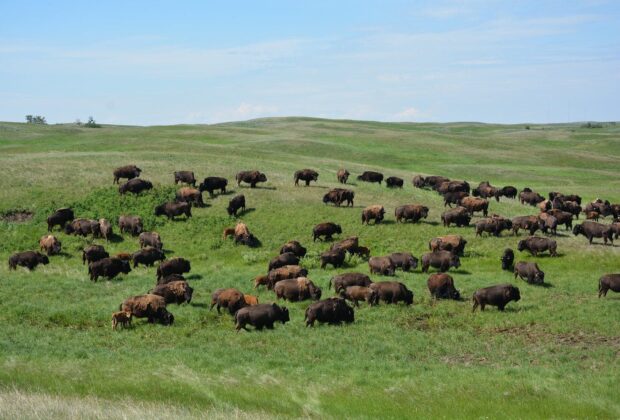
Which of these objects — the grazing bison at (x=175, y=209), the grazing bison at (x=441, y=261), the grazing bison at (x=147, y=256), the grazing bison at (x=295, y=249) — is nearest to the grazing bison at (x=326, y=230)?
the grazing bison at (x=295, y=249)

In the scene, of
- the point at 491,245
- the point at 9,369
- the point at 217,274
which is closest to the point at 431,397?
the point at 9,369

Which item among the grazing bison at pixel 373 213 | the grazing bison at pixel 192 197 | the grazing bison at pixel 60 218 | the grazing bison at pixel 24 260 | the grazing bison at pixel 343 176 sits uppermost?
the grazing bison at pixel 343 176

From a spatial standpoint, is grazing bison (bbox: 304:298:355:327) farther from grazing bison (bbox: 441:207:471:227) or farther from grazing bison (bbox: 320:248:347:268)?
grazing bison (bbox: 441:207:471:227)

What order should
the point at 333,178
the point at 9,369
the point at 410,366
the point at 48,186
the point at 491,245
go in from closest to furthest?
the point at 9,369 < the point at 410,366 < the point at 491,245 < the point at 48,186 < the point at 333,178

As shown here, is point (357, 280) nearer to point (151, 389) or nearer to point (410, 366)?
point (410, 366)

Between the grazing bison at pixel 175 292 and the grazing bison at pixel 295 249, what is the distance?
8562mm

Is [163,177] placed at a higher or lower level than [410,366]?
higher

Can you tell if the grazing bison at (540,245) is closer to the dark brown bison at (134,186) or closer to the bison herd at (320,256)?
the bison herd at (320,256)

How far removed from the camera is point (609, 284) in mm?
25641

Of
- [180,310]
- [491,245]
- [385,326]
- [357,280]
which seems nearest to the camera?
[385,326]

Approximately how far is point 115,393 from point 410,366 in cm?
775

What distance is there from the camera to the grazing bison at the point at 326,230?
36.7 m

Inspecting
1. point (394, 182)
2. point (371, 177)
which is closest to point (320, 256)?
point (394, 182)

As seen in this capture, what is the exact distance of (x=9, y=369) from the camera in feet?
53.7
